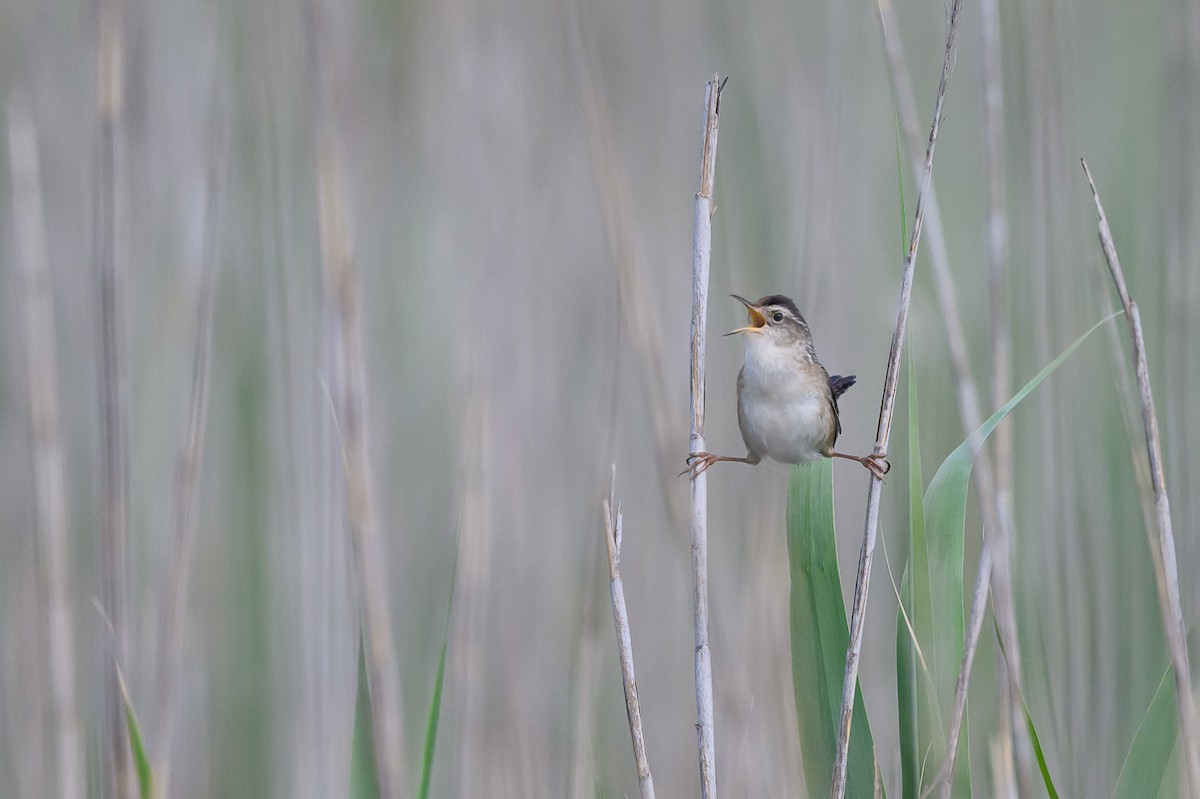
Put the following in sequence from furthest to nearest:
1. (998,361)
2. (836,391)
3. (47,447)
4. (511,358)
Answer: (511,358) → (836,391) → (47,447) → (998,361)

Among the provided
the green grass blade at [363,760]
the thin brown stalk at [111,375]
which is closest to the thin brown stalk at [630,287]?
the green grass blade at [363,760]

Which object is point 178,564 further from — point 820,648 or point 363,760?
point 820,648

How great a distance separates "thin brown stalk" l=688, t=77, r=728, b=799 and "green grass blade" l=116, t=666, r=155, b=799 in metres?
0.67

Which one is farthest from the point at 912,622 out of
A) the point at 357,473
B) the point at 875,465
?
the point at 357,473

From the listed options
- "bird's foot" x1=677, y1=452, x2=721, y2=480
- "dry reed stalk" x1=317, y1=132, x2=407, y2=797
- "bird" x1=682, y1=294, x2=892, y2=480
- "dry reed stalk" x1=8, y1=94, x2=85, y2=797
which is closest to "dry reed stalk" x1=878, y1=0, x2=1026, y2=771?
"bird" x1=682, y1=294, x2=892, y2=480

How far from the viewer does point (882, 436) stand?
1298 mm

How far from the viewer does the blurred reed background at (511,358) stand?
1.81m

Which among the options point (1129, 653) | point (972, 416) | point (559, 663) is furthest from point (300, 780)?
point (1129, 653)

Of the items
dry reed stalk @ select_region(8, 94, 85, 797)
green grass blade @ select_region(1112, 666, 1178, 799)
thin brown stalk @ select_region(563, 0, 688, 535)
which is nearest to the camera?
green grass blade @ select_region(1112, 666, 1178, 799)

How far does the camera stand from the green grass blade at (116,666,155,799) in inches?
49.5

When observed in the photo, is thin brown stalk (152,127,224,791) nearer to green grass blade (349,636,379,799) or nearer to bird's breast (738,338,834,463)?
green grass blade (349,636,379,799)

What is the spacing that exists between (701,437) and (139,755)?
2.56ft

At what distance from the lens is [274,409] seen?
2352 millimetres

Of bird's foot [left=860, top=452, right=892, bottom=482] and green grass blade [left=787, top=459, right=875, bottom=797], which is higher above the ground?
bird's foot [left=860, top=452, right=892, bottom=482]
